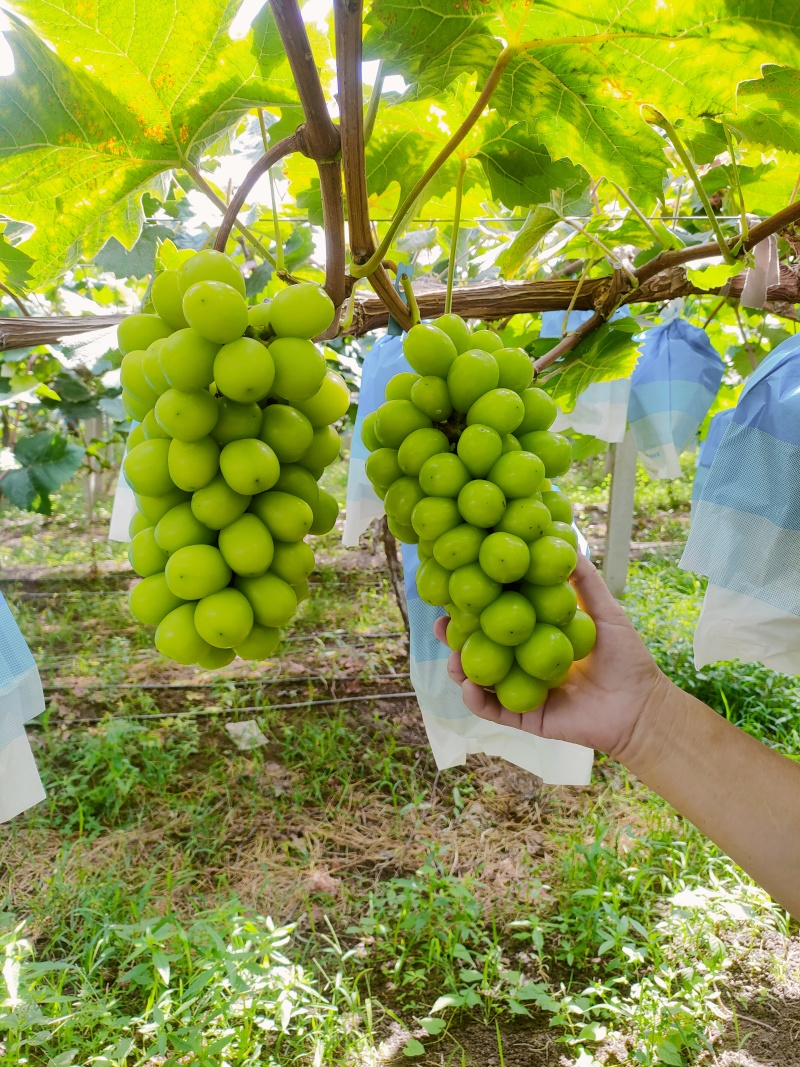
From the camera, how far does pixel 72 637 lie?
4723mm

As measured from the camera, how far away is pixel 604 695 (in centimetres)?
99

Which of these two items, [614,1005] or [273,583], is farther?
[614,1005]

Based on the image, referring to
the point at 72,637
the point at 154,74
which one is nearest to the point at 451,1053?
the point at 154,74

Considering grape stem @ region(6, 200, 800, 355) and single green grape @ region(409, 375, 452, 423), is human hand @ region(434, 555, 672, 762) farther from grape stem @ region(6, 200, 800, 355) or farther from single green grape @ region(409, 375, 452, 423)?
grape stem @ region(6, 200, 800, 355)

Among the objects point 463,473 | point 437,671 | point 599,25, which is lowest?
point 437,671

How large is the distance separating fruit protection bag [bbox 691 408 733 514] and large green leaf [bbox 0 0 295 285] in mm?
1077

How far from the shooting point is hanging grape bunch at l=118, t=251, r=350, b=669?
0.60 metres

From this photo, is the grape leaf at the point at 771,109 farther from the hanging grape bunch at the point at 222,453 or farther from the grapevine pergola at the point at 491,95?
the hanging grape bunch at the point at 222,453

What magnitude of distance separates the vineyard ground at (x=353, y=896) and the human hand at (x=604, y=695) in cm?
143

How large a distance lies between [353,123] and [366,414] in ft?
3.82

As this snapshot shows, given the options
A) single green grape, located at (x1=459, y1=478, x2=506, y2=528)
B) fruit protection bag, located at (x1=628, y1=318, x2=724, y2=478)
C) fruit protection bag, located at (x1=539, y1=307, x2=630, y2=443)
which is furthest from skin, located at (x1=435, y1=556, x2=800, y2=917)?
fruit protection bag, located at (x1=628, y1=318, x2=724, y2=478)

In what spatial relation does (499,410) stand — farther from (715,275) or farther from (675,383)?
(675,383)

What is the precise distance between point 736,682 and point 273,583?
381 centimetres

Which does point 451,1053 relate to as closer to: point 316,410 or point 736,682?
point 316,410
